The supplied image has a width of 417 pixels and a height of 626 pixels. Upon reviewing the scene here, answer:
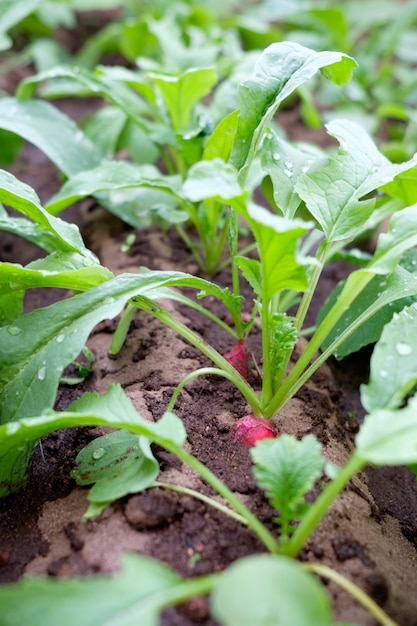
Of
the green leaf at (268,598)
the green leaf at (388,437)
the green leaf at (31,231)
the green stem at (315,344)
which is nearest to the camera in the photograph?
the green leaf at (268,598)

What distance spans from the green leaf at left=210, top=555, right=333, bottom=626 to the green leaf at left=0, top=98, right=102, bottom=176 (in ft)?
4.27

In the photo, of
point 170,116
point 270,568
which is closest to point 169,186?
point 170,116

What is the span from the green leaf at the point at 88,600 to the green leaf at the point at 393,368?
43 cm

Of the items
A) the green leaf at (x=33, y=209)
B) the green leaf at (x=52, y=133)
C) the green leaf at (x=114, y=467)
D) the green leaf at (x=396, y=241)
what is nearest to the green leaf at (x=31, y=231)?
the green leaf at (x=33, y=209)

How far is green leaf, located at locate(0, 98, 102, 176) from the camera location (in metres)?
1.67

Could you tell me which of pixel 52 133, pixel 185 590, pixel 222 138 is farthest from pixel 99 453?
pixel 52 133

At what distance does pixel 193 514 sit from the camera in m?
1.02

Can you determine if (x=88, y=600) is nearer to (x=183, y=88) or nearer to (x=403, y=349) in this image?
(x=403, y=349)

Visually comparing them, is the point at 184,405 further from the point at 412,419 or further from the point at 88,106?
the point at 88,106

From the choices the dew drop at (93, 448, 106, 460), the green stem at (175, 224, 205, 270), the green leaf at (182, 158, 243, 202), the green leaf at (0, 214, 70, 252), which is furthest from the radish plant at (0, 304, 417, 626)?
the green stem at (175, 224, 205, 270)

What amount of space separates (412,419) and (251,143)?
0.69 m

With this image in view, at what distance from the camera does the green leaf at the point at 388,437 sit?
0.80 metres

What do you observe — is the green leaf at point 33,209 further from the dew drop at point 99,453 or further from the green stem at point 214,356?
the dew drop at point 99,453

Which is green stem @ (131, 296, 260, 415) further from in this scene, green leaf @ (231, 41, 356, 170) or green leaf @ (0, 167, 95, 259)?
green leaf @ (231, 41, 356, 170)
